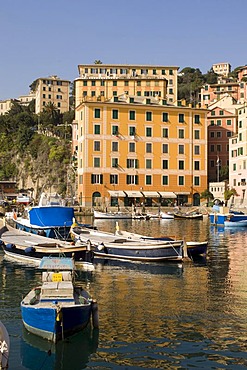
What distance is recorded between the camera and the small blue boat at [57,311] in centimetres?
1377

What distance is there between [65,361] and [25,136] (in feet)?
314

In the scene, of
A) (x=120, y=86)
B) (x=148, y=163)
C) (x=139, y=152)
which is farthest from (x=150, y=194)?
(x=120, y=86)

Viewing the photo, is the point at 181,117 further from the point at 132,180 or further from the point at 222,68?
the point at 222,68

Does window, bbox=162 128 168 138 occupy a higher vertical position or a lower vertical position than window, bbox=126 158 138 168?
higher

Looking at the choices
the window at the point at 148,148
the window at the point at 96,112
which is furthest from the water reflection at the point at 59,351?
the window at the point at 148,148

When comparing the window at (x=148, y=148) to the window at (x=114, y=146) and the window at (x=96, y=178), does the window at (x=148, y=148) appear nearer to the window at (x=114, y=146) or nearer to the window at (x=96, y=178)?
the window at (x=114, y=146)

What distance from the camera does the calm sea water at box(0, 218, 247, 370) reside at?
43.0ft

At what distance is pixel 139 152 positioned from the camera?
79.4 meters

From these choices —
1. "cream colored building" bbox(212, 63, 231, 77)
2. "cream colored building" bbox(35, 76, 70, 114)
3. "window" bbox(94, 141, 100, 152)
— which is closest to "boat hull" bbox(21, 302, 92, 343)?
"window" bbox(94, 141, 100, 152)

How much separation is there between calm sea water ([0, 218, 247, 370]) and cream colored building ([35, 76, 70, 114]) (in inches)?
4164

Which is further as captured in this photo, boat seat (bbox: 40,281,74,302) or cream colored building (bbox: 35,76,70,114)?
cream colored building (bbox: 35,76,70,114)

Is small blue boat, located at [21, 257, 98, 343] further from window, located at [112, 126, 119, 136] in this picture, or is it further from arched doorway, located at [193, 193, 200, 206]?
arched doorway, located at [193, 193, 200, 206]

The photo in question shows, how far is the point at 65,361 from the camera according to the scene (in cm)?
1306

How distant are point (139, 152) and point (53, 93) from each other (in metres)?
57.8
